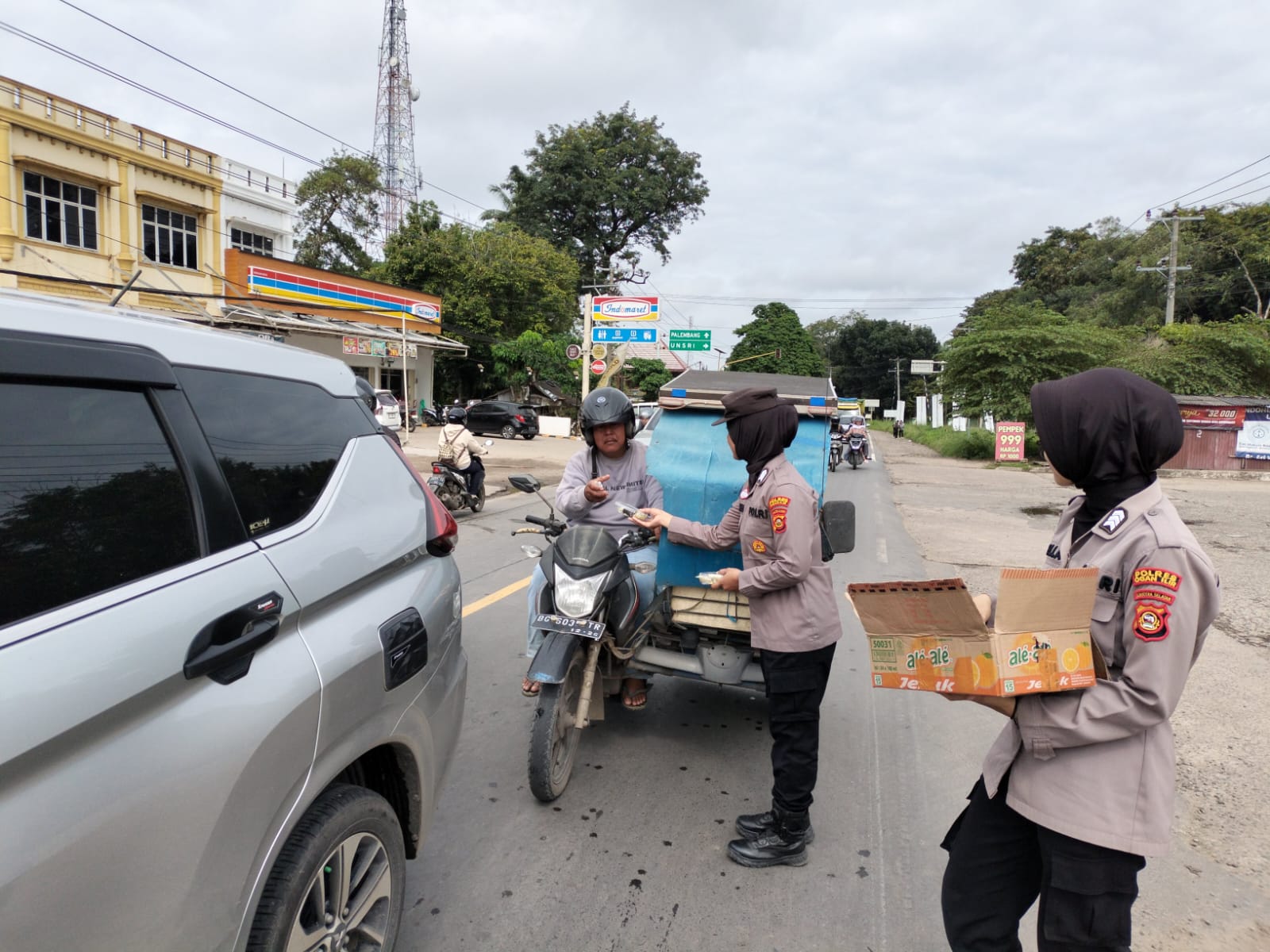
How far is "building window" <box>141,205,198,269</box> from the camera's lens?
23688 millimetres

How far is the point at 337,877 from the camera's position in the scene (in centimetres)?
182

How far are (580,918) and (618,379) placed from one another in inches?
1370

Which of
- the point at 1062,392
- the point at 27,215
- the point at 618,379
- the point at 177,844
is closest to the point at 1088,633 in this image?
the point at 1062,392

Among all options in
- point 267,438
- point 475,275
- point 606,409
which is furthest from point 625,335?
point 267,438

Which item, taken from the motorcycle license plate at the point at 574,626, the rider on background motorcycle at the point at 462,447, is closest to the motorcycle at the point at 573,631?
the motorcycle license plate at the point at 574,626

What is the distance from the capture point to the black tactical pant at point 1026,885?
1653mm

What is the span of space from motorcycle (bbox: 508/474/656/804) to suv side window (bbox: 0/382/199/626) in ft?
5.44

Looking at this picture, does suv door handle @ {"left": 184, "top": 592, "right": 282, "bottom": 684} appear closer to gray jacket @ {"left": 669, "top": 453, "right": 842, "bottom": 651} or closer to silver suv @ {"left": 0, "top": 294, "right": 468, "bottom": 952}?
silver suv @ {"left": 0, "top": 294, "right": 468, "bottom": 952}

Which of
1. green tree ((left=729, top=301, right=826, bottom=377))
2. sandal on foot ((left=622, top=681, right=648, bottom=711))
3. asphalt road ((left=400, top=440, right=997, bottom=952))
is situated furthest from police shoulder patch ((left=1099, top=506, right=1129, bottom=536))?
green tree ((left=729, top=301, right=826, bottom=377))

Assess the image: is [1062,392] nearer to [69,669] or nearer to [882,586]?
[882,586]

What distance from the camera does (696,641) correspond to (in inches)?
148

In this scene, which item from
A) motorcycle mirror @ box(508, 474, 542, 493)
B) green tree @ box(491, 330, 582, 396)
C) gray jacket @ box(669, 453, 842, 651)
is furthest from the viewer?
green tree @ box(491, 330, 582, 396)

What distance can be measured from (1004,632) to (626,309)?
21.7 meters

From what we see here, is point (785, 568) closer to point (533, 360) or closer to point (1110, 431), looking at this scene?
point (1110, 431)
